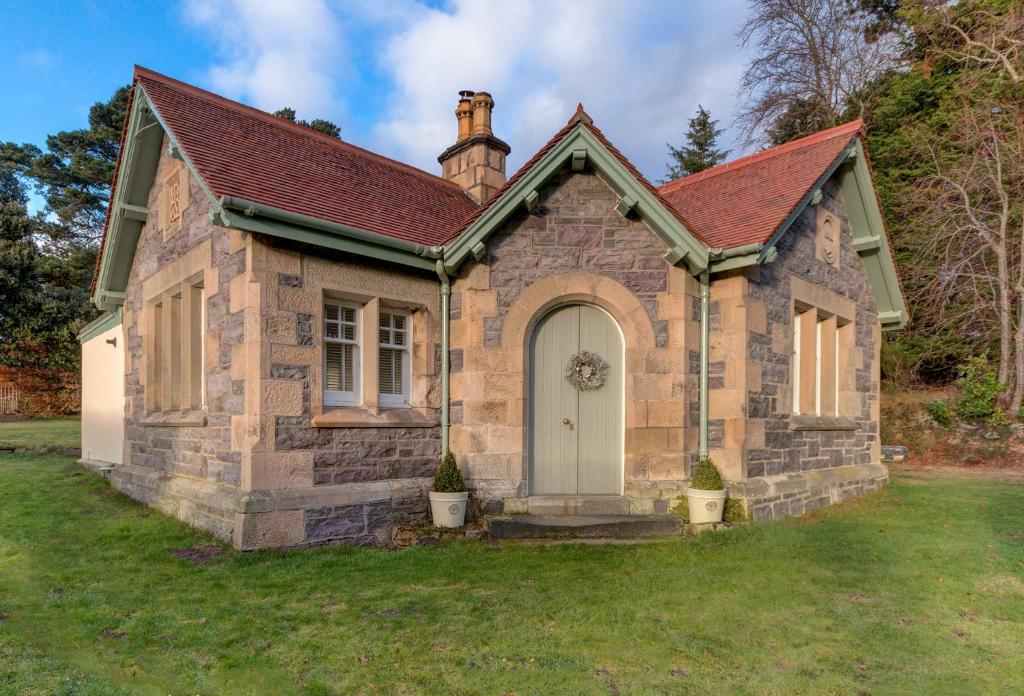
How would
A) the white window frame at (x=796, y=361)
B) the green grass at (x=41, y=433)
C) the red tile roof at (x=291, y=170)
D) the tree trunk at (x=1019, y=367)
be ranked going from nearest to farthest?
the red tile roof at (x=291, y=170) < the white window frame at (x=796, y=361) < the tree trunk at (x=1019, y=367) < the green grass at (x=41, y=433)

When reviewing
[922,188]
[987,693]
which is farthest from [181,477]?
[922,188]

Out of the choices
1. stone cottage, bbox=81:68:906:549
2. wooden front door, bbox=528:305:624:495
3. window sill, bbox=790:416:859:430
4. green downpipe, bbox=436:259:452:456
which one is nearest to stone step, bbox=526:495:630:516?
stone cottage, bbox=81:68:906:549

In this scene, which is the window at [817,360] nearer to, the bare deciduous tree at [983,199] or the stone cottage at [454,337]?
the stone cottage at [454,337]

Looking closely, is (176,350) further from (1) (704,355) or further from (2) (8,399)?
(2) (8,399)

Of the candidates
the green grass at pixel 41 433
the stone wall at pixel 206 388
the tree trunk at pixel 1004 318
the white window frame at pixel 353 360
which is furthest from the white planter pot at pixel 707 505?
the green grass at pixel 41 433

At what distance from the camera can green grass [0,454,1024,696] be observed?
12.1ft

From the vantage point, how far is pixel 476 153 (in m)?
12.2

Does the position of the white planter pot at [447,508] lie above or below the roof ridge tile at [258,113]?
below

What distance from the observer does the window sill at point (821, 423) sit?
8.96 metres

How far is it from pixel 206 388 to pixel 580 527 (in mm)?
4927

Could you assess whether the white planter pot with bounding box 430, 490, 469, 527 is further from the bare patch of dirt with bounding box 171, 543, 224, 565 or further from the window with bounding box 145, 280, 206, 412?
the window with bounding box 145, 280, 206, 412

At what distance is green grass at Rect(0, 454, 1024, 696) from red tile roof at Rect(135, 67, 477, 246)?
390cm

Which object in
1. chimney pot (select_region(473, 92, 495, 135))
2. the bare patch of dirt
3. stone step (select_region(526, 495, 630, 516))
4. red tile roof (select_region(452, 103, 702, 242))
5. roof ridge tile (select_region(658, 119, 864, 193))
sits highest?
chimney pot (select_region(473, 92, 495, 135))

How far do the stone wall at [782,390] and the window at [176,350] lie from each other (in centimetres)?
683
